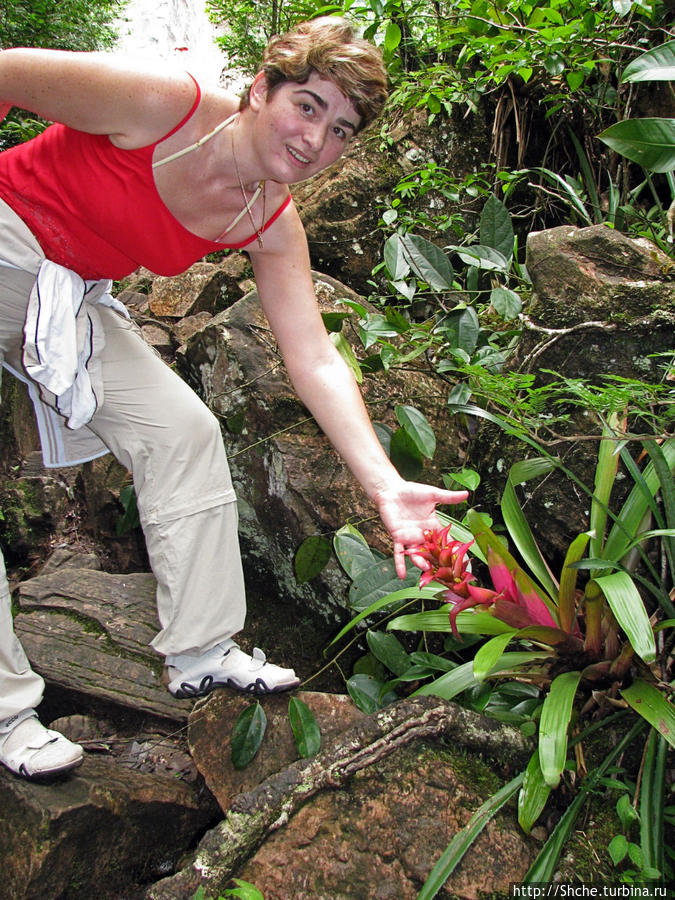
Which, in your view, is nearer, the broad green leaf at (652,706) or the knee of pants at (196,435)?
the broad green leaf at (652,706)

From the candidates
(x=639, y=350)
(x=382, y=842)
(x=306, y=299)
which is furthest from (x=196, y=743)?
(x=639, y=350)

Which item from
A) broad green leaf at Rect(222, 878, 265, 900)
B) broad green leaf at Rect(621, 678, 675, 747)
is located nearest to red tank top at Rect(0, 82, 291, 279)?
broad green leaf at Rect(222, 878, 265, 900)

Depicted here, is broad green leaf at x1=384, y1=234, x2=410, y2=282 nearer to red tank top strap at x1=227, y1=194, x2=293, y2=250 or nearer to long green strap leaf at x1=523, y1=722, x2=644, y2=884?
red tank top strap at x1=227, y1=194, x2=293, y2=250

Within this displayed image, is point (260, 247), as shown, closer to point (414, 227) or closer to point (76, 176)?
point (76, 176)

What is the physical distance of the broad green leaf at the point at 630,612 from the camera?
4.68ft

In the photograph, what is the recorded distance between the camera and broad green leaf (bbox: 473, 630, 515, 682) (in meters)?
1.44

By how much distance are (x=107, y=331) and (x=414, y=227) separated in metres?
2.16

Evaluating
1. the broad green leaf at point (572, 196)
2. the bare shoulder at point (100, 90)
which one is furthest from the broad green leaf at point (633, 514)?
the broad green leaf at point (572, 196)

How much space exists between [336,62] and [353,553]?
53.9 inches

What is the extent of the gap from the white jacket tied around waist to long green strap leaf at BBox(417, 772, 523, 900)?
4.62ft

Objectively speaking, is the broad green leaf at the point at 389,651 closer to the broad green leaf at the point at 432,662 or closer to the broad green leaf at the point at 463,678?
the broad green leaf at the point at 432,662

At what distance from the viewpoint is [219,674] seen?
6.42 feet

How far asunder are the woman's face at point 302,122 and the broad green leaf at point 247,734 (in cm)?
155

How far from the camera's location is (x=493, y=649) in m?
1.50
